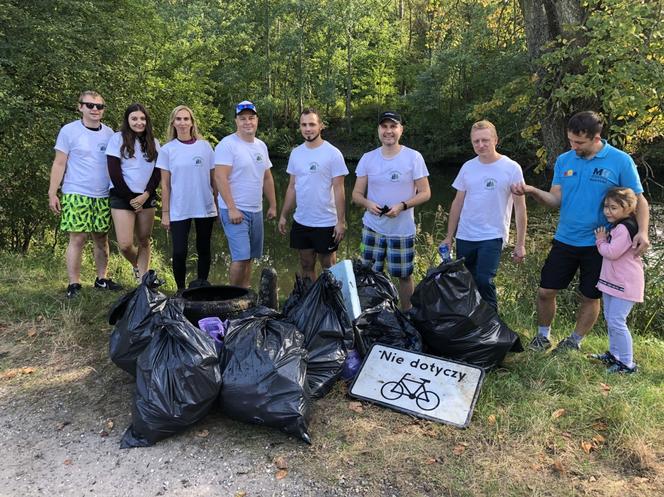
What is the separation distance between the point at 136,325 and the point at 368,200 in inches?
77.5

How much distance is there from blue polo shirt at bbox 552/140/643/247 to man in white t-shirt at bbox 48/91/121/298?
12.4ft

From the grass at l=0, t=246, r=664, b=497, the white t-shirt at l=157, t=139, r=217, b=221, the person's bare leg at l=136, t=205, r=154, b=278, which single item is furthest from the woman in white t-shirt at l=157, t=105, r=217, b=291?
the grass at l=0, t=246, r=664, b=497

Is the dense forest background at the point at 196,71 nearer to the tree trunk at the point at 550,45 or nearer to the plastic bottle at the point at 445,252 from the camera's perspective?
the tree trunk at the point at 550,45

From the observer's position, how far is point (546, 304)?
3.77m

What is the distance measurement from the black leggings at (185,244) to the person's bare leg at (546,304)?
2813 mm

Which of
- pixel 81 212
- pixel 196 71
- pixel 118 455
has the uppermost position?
pixel 196 71

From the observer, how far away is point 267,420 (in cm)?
270

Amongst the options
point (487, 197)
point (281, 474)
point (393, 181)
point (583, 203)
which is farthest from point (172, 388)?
point (583, 203)

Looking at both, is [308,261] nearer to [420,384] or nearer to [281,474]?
[420,384]

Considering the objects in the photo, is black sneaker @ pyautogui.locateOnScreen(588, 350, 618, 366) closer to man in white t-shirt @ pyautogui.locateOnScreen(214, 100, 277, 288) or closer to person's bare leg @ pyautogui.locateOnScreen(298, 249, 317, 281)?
person's bare leg @ pyautogui.locateOnScreen(298, 249, 317, 281)

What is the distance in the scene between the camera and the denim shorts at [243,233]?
167 inches

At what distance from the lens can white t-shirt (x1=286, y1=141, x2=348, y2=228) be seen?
416cm

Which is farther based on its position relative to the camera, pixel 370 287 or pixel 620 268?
pixel 370 287

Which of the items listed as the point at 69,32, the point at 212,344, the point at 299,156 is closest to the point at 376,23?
the point at 69,32
